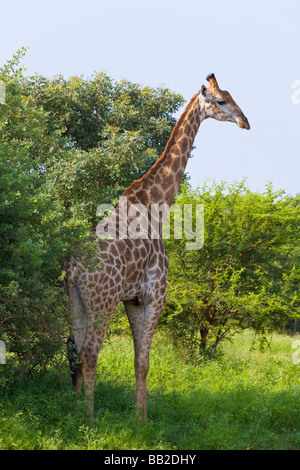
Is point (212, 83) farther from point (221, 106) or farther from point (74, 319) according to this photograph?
point (74, 319)

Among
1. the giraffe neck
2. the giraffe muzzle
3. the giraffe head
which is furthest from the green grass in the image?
the giraffe head

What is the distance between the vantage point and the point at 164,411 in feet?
25.4

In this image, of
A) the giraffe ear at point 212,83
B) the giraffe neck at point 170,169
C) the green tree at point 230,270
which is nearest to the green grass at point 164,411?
the green tree at point 230,270

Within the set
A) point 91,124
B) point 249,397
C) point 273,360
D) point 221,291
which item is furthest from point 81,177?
point 249,397

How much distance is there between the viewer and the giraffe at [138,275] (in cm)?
671

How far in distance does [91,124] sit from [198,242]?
8160 mm

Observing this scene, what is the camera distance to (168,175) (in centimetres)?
822

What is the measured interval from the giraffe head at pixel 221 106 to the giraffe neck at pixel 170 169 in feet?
0.51

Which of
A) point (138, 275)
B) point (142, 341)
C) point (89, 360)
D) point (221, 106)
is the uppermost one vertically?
point (221, 106)

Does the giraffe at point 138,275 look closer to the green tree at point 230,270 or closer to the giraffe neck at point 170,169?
the giraffe neck at point 170,169

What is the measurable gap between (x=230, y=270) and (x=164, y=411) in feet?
18.5

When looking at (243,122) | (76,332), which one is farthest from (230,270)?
(76,332)

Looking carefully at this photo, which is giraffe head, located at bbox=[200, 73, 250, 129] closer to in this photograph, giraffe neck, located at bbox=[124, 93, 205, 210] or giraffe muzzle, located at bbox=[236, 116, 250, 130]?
giraffe muzzle, located at bbox=[236, 116, 250, 130]
